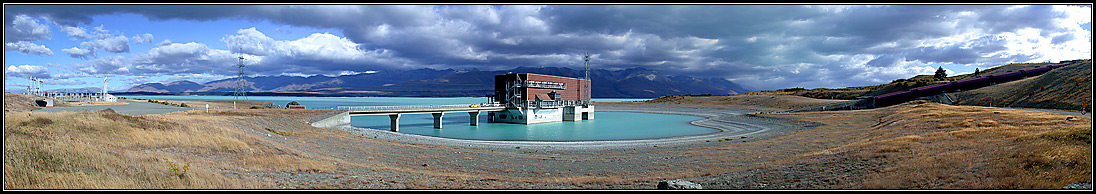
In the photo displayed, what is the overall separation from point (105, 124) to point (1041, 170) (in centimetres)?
3012

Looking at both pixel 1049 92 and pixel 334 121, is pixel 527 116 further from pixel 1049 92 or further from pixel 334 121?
pixel 1049 92

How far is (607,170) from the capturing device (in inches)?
727

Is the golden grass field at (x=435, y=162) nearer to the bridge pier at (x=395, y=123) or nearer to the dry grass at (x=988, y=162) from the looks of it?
the dry grass at (x=988, y=162)

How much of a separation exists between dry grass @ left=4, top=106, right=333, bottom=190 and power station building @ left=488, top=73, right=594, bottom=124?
48.0m

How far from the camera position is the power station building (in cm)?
6969

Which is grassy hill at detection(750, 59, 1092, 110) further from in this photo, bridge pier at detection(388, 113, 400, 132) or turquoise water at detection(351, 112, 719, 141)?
bridge pier at detection(388, 113, 400, 132)

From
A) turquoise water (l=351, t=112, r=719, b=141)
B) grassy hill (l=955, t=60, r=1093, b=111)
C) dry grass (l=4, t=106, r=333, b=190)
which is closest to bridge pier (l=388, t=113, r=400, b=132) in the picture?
turquoise water (l=351, t=112, r=719, b=141)

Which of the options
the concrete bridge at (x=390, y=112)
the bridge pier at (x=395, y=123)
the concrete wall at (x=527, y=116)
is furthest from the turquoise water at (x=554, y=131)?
the concrete wall at (x=527, y=116)

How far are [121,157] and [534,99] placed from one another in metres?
59.4

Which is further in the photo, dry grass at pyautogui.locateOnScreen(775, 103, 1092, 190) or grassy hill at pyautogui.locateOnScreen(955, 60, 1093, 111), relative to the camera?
grassy hill at pyautogui.locateOnScreen(955, 60, 1093, 111)

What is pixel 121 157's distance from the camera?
12852 mm

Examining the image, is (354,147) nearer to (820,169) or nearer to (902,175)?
(820,169)

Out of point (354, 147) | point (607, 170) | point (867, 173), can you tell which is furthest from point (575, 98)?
point (867, 173)

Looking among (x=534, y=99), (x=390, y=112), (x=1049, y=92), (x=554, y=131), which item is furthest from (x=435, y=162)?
(x=1049, y=92)
